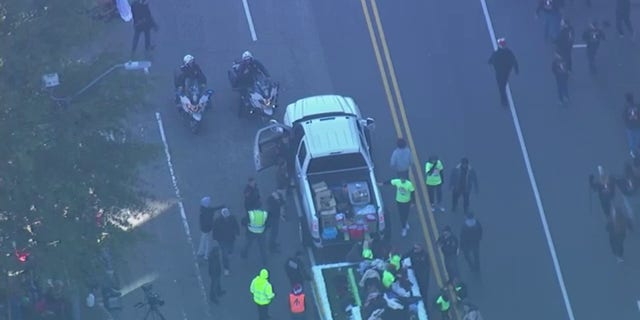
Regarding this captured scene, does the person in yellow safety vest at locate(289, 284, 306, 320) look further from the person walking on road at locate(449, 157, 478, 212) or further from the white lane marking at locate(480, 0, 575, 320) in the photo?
the white lane marking at locate(480, 0, 575, 320)

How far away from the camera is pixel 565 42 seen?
110 ft

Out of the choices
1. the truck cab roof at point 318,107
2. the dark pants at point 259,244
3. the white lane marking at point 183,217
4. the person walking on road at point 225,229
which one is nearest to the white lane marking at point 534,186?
the truck cab roof at point 318,107

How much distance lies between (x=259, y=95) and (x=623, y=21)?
9.97 m

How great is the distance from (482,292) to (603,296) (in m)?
2.58

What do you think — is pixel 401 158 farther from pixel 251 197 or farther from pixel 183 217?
pixel 183 217

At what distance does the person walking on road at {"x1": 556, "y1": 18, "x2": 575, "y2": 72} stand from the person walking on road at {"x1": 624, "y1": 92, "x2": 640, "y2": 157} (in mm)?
2081

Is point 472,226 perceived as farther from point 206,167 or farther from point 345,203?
point 206,167

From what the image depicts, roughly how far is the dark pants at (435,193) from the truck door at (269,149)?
129 inches

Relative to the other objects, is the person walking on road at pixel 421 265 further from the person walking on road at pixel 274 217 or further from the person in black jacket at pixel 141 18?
the person in black jacket at pixel 141 18

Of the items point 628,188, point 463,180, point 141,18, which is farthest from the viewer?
point 141,18

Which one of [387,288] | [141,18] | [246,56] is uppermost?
[141,18]

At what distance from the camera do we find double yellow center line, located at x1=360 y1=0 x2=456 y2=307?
99.4 feet

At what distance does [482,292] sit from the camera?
1172 inches

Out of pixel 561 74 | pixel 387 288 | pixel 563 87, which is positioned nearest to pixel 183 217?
pixel 387 288
